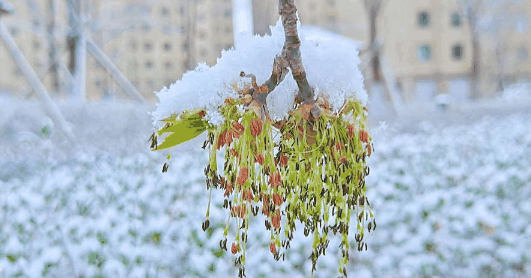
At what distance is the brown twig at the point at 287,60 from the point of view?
0.83 m

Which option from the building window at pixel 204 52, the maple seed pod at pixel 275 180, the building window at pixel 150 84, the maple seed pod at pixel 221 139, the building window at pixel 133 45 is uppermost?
the building window at pixel 133 45

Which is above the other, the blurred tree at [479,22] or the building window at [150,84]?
the building window at [150,84]

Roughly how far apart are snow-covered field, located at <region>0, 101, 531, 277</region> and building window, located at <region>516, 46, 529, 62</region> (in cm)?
2347

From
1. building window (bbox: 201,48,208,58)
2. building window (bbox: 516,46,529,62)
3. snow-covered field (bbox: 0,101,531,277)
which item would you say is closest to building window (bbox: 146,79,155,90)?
building window (bbox: 201,48,208,58)

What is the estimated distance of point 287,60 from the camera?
33.1 inches

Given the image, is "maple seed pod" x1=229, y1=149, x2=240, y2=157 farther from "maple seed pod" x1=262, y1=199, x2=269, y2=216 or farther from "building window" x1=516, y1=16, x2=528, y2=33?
"building window" x1=516, y1=16, x2=528, y2=33

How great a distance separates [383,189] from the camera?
3811 millimetres

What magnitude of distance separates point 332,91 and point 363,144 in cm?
14

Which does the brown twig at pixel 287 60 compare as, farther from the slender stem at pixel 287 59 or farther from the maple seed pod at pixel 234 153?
the maple seed pod at pixel 234 153

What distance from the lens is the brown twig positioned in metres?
0.83

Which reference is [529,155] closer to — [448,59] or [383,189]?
[383,189]

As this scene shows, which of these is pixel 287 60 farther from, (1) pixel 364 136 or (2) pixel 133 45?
(2) pixel 133 45

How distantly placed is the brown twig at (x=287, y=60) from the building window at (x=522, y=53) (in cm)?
2803

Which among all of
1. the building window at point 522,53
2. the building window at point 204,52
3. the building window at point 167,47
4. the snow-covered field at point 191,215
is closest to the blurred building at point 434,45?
the building window at point 522,53
